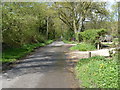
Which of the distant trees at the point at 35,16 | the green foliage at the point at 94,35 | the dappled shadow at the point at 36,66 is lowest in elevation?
the dappled shadow at the point at 36,66

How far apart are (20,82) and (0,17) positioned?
6.79m

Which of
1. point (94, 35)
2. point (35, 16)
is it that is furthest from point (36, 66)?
point (35, 16)

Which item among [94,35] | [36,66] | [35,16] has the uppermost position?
[35,16]

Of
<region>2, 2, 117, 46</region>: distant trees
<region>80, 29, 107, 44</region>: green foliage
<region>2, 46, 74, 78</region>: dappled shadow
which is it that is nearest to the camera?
<region>2, 46, 74, 78</region>: dappled shadow

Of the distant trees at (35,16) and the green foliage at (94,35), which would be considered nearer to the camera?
the distant trees at (35,16)

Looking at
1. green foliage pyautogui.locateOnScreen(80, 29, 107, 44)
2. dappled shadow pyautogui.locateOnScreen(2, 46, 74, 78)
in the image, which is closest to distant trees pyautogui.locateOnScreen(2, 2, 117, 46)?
green foliage pyautogui.locateOnScreen(80, 29, 107, 44)

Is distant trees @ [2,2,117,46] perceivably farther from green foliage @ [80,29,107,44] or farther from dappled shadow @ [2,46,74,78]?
dappled shadow @ [2,46,74,78]

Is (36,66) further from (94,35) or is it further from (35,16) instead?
(35,16)

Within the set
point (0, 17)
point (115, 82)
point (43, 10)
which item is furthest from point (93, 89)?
point (43, 10)

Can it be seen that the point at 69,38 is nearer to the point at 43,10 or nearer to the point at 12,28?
the point at 43,10

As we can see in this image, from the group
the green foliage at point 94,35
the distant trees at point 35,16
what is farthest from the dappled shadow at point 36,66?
the green foliage at point 94,35

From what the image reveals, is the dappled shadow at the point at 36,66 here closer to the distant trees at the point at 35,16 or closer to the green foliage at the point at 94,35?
the distant trees at the point at 35,16

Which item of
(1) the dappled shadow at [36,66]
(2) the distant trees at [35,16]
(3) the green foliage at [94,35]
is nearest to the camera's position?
(1) the dappled shadow at [36,66]

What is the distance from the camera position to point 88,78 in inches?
249
